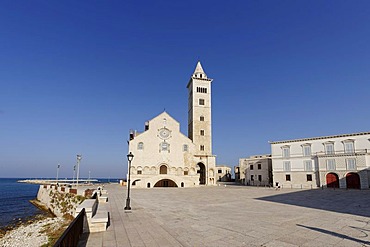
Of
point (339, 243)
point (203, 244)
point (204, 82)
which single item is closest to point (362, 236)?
point (339, 243)

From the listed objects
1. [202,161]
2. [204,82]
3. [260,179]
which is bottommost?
[260,179]

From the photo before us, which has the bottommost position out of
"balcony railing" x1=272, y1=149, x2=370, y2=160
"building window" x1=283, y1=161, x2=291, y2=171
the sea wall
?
the sea wall

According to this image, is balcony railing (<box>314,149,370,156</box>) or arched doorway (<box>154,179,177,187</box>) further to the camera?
arched doorway (<box>154,179,177,187</box>)

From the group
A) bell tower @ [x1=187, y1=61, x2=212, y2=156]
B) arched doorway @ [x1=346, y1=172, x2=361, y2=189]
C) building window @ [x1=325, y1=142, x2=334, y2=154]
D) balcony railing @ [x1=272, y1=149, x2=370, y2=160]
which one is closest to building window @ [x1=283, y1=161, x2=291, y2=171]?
balcony railing @ [x1=272, y1=149, x2=370, y2=160]

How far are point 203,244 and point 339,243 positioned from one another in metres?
4.28

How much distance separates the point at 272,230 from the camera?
29.7 feet

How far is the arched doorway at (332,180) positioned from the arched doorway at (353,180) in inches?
59.1

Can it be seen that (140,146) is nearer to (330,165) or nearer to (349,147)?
(330,165)

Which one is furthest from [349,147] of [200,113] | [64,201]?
[64,201]

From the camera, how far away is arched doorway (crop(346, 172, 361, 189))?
34.8 meters

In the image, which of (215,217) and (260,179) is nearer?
(215,217)

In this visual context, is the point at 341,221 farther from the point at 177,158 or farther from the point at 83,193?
the point at 177,158

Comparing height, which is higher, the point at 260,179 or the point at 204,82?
the point at 204,82

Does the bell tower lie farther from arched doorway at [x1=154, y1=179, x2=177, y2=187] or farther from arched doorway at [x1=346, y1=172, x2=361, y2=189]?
arched doorway at [x1=346, y1=172, x2=361, y2=189]
